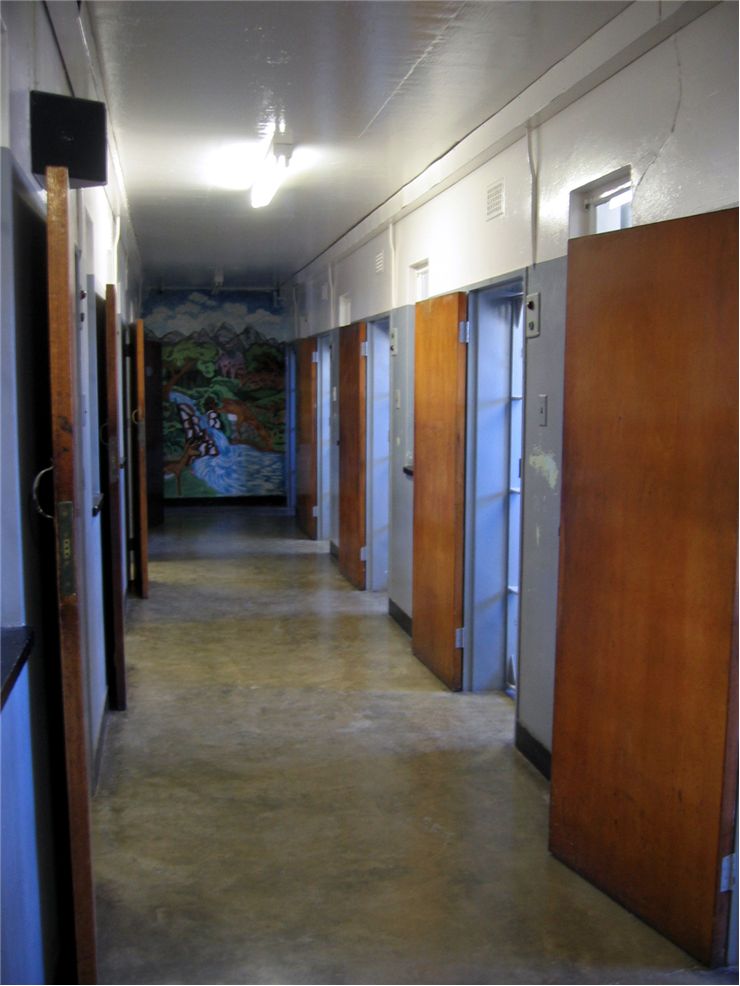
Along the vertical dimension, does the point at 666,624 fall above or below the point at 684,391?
below

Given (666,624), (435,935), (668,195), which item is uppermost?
(668,195)

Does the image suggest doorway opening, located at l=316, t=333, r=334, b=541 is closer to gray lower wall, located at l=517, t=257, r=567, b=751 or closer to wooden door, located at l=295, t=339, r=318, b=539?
wooden door, located at l=295, t=339, r=318, b=539

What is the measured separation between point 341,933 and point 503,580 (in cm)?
245

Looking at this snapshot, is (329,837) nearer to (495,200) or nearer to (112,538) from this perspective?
(112,538)

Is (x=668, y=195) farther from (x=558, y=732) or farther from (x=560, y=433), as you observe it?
(x=558, y=732)

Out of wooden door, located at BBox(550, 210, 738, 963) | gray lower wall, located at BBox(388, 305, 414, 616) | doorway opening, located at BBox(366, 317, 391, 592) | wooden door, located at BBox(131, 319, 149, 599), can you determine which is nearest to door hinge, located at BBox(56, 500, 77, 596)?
wooden door, located at BBox(550, 210, 738, 963)

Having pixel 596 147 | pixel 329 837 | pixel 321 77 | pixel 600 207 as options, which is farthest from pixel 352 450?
pixel 329 837

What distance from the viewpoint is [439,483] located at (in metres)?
5.04

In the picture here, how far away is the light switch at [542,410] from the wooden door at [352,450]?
319cm

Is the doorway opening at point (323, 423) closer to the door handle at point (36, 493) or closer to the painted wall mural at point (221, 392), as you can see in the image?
the painted wall mural at point (221, 392)

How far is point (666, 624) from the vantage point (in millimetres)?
2668

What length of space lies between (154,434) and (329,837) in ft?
27.1

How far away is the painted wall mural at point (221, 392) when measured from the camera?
39.3 feet

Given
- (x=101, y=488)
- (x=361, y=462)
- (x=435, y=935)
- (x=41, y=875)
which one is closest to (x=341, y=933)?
(x=435, y=935)
